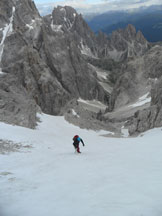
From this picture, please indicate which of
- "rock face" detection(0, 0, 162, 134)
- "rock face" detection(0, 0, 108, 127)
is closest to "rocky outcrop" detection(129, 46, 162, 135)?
"rock face" detection(0, 0, 162, 134)

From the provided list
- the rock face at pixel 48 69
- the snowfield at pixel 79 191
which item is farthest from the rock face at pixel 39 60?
the snowfield at pixel 79 191

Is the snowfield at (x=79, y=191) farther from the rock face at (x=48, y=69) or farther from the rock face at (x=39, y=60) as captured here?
the rock face at (x=39, y=60)

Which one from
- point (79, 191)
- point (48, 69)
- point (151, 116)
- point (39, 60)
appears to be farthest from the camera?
point (48, 69)

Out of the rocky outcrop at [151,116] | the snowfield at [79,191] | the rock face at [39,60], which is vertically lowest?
the rock face at [39,60]

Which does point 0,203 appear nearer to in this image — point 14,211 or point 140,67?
point 14,211

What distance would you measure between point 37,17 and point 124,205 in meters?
112

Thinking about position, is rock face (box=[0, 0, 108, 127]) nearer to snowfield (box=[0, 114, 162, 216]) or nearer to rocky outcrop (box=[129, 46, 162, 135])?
rocky outcrop (box=[129, 46, 162, 135])

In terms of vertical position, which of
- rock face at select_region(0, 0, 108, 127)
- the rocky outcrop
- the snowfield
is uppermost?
the snowfield

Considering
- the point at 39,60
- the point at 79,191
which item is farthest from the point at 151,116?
the point at 39,60

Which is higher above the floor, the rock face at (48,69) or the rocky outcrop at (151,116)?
the rocky outcrop at (151,116)

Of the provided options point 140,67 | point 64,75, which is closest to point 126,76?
point 140,67

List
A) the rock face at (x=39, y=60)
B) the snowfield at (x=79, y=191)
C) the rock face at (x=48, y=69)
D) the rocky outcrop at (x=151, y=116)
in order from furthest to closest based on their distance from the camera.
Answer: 1. the rock face at (x=39, y=60)
2. the rock face at (x=48, y=69)
3. the rocky outcrop at (x=151, y=116)
4. the snowfield at (x=79, y=191)

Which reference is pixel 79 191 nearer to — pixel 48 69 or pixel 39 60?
pixel 39 60

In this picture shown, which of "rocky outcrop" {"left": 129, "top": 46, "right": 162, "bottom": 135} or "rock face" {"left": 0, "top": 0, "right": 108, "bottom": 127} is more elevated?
"rocky outcrop" {"left": 129, "top": 46, "right": 162, "bottom": 135}
